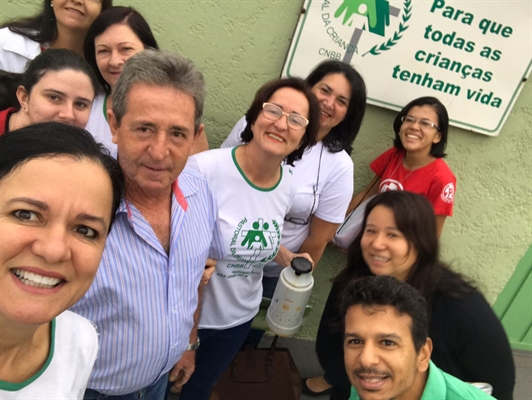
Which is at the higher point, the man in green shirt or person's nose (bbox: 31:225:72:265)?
person's nose (bbox: 31:225:72:265)

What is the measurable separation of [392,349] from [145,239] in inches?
34.7

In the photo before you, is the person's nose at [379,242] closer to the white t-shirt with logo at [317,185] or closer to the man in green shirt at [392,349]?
the man in green shirt at [392,349]

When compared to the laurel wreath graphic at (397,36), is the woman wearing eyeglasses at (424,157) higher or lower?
lower

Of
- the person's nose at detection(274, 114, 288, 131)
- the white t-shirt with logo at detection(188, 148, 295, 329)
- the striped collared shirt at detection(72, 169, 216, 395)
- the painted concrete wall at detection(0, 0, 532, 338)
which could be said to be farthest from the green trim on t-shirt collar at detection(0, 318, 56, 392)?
the painted concrete wall at detection(0, 0, 532, 338)

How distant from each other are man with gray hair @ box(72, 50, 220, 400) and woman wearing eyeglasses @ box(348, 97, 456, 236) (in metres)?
1.50

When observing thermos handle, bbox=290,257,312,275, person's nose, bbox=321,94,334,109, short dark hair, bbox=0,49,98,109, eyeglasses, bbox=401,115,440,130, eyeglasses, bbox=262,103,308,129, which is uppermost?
eyeglasses, bbox=401,115,440,130

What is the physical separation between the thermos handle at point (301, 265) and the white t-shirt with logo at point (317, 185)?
0.28 meters

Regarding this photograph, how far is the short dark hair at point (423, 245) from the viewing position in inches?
63.7

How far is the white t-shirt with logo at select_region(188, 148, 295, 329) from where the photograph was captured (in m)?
1.59

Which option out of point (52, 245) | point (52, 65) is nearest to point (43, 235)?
point (52, 245)

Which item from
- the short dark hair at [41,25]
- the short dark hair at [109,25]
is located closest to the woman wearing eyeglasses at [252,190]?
the short dark hair at [109,25]

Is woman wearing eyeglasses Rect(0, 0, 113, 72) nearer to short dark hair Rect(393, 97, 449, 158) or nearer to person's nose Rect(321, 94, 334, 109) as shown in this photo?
person's nose Rect(321, 94, 334, 109)

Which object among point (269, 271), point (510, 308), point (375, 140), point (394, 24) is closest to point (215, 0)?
point (394, 24)

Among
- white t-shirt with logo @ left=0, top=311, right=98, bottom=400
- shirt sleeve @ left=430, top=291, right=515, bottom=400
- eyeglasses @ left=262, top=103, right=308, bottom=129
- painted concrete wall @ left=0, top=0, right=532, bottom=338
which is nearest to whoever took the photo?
white t-shirt with logo @ left=0, top=311, right=98, bottom=400
